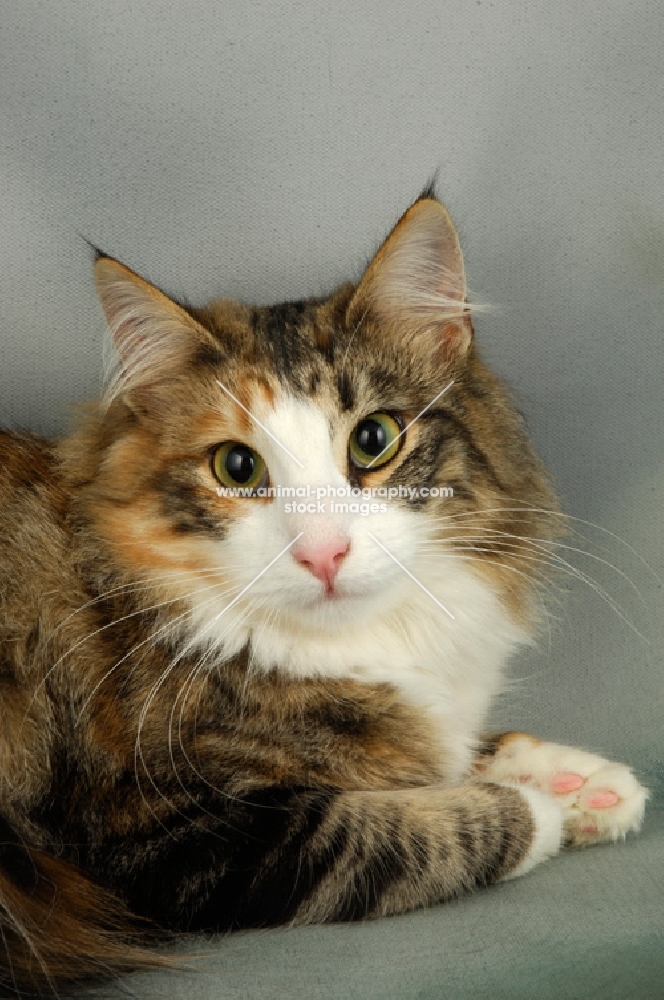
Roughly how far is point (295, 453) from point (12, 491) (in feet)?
2.33

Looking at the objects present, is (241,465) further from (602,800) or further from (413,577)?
(602,800)

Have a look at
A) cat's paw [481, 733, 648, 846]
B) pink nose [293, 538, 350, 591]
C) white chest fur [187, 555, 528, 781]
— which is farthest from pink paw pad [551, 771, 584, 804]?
pink nose [293, 538, 350, 591]

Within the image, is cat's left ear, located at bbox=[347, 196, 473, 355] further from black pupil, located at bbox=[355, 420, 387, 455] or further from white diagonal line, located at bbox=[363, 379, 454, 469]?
black pupil, located at bbox=[355, 420, 387, 455]

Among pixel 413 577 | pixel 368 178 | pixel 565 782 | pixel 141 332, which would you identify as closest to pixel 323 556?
pixel 413 577

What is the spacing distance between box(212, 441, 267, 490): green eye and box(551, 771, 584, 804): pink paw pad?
92 centimetres

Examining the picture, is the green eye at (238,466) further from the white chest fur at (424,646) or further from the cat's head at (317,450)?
the white chest fur at (424,646)

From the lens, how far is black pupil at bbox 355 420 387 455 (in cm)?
233

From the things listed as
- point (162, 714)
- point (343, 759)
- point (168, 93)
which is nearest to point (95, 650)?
point (162, 714)

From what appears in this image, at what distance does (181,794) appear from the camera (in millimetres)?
2223

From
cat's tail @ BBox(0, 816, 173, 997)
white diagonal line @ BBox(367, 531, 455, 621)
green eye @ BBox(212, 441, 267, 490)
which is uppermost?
green eye @ BBox(212, 441, 267, 490)

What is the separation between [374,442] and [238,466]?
0.27 meters

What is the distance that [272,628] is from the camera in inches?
93.6

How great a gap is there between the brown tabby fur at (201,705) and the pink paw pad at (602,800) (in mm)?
256

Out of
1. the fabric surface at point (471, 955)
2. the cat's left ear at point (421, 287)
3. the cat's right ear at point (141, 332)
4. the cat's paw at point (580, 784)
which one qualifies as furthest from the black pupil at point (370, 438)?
the fabric surface at point (471, 955)
